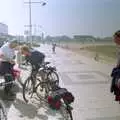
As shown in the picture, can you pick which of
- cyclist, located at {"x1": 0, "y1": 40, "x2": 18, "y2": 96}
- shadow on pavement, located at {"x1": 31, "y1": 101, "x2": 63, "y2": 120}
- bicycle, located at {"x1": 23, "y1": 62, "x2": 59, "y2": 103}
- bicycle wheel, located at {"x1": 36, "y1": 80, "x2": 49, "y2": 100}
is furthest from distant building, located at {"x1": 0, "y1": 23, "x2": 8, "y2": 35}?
shadow on pavement, located at {"x1": 31, "y1": 101, "x2": 63, "y2": 120}

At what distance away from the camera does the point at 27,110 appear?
6.92m

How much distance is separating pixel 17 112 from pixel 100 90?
12.1 ft

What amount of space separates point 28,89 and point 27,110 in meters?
1.09

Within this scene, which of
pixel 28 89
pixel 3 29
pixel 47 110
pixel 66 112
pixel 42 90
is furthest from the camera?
pixel 3 29

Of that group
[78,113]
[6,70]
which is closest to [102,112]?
Result: [78,113]

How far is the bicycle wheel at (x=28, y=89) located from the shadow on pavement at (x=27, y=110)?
0.21m

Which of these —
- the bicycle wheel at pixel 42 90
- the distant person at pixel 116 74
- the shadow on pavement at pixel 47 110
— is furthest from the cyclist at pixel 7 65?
the distant person at pixel 116 74

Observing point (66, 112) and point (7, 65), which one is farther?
point (7, 65)

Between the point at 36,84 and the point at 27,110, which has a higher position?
the point at 36,84

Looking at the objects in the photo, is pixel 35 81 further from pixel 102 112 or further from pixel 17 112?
pixel 102 112

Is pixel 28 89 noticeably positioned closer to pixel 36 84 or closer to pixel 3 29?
pixel 36 84

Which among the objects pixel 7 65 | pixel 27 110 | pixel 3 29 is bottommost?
pixel 27 110

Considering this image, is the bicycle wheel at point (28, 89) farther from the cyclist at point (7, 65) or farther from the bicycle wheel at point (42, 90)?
the cyclist at point (7, 65)

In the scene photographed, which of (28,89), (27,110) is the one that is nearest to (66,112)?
(27,110)
